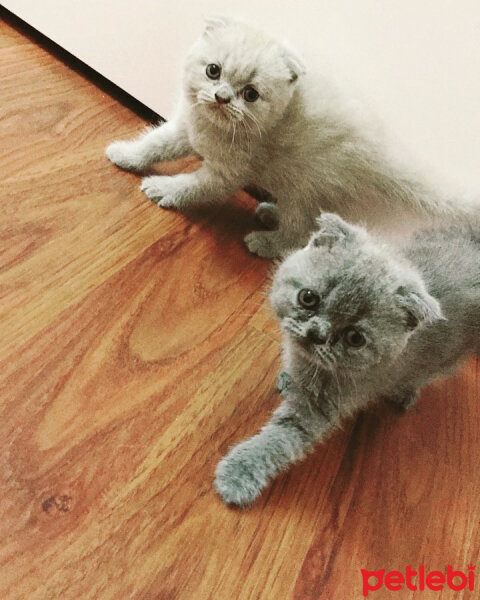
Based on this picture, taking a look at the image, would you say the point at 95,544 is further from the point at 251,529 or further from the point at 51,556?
the point at 251,529

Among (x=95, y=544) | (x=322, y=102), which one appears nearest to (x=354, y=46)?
(x=322, y=102)

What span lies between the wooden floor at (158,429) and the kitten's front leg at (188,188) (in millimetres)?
38

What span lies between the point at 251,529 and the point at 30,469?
0.34 metres

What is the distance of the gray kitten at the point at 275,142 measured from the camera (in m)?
0.95

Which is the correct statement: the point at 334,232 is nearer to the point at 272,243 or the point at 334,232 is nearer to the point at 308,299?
the point at 308,299

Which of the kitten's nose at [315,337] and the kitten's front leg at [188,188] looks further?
the kitten's front leg at [188,188]

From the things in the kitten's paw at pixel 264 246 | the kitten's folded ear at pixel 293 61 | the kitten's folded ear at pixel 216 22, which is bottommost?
the kitten's paw at pixel 264 246

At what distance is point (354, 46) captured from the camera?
100cm

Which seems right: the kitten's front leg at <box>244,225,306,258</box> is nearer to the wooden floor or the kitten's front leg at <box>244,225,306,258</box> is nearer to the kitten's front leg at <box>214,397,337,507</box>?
the wooden floor

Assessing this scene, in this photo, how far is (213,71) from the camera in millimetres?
967

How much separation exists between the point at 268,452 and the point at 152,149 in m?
0.74

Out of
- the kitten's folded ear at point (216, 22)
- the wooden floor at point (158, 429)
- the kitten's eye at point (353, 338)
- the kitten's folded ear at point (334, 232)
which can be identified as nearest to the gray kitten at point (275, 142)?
the kitten's folded ear at point (216, 22)

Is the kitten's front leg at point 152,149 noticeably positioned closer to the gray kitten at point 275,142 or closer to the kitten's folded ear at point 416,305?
the gray kitten at point 275,142

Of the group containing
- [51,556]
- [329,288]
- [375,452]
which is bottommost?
[51,556]
